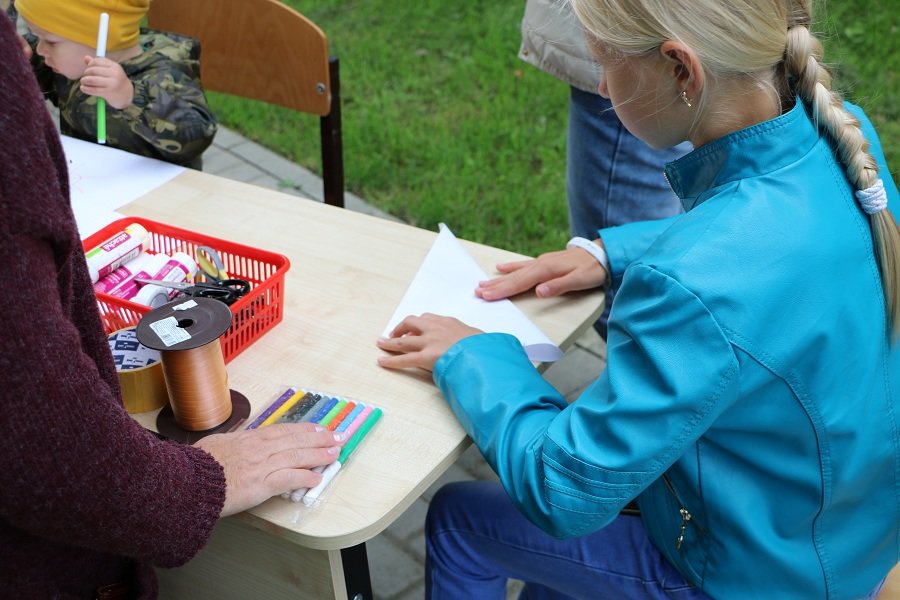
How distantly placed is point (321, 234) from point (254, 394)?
0.48m

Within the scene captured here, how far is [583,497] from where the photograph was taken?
1.20 metres

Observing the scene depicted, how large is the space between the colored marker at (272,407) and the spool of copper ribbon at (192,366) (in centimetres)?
2

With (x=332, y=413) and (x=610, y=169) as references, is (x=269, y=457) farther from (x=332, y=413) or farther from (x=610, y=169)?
(x=610, y=169)

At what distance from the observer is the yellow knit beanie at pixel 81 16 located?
2.18m

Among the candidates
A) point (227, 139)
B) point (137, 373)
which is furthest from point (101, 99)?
point (227, 139)

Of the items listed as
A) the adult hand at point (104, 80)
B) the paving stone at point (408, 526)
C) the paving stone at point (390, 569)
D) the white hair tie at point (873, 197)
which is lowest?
the paving stone at point (390, 569)

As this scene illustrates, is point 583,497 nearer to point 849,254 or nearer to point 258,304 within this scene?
point 849,254

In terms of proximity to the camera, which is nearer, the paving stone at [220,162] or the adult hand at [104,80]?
the adult hand at [104,80]

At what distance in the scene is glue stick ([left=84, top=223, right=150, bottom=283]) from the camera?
4.90 feet

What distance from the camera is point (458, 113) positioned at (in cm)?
457

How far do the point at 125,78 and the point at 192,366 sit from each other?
3.95 ft

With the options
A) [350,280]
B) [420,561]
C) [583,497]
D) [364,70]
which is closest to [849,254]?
[583,497]

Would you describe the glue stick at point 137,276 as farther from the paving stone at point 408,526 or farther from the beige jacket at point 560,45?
the paving stone at point 408,526

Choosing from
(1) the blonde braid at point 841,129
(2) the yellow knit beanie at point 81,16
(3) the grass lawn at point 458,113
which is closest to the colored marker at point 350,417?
(1) the blonde braid at point 841,129
